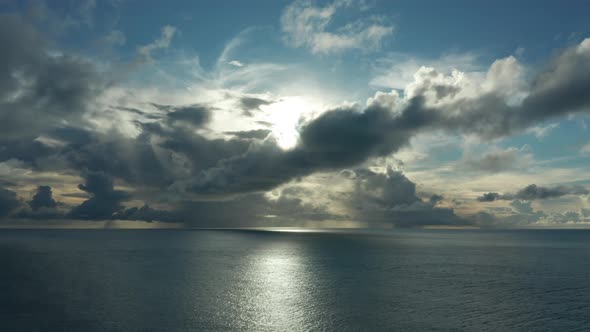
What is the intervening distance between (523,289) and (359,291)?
26367 millimetres

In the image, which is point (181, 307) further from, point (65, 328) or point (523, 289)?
point (523, 289)

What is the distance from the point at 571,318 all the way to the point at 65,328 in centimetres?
5383

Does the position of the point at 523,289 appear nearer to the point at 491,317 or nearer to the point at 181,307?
the point at 491,317

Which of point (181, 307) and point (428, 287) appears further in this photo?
point (428, 287)


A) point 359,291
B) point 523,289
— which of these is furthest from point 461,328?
point 523,289

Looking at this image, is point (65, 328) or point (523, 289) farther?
point (523, 289)

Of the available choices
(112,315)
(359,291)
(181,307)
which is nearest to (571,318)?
(359,291)

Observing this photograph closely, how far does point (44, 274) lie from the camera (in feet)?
247

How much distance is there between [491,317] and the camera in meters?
41.9

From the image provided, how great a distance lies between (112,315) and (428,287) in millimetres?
46020

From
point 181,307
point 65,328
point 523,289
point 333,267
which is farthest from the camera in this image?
point 333,267

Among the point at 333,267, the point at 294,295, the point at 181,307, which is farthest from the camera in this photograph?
the point at 333,267

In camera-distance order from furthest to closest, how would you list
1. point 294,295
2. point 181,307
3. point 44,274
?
point 44,274 < point 294,295 < point 181,307

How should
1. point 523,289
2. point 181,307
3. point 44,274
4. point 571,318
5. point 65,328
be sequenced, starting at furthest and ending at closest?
1. point 44,274
2. point 523,289
3. point 181,307
4. point 571,318
5. point 65,328
